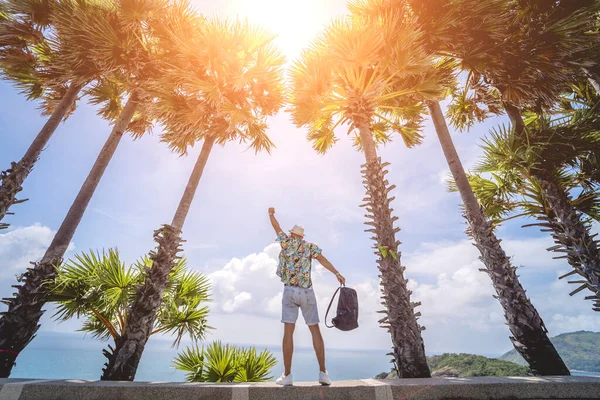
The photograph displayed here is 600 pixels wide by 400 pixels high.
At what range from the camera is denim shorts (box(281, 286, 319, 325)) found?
13.0ft

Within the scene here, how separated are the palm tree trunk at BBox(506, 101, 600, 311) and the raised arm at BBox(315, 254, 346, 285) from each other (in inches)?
231

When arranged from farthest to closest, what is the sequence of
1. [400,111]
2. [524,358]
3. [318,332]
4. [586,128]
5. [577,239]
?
[400,111]
[586,128]
[577,239]
[524,358]
[318,332]

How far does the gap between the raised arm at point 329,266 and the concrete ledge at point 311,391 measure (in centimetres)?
139

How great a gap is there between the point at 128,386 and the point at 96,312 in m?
3.40

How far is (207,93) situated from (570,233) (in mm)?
9810

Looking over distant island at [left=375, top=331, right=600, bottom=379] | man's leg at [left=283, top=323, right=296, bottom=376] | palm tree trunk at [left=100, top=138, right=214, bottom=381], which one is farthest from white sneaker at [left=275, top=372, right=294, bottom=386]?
palm tree trunk at [left=100, top=138, right=214, bottom=381]

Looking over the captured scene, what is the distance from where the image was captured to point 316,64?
7516 mm

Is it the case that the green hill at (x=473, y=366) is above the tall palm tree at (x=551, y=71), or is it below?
below

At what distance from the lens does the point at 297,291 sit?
13.3 feet

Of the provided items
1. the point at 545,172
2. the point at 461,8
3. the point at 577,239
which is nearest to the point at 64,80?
the point at 461,8

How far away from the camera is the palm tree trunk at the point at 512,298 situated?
5293 mm

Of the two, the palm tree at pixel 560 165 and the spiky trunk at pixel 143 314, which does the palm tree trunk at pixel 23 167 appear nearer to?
the spiky trunk at pixel 143 314

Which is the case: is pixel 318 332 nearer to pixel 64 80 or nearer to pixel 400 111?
pixel 400 111

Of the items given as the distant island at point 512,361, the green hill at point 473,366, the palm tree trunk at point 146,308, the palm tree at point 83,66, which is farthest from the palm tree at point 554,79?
the green hill at point 473,366
